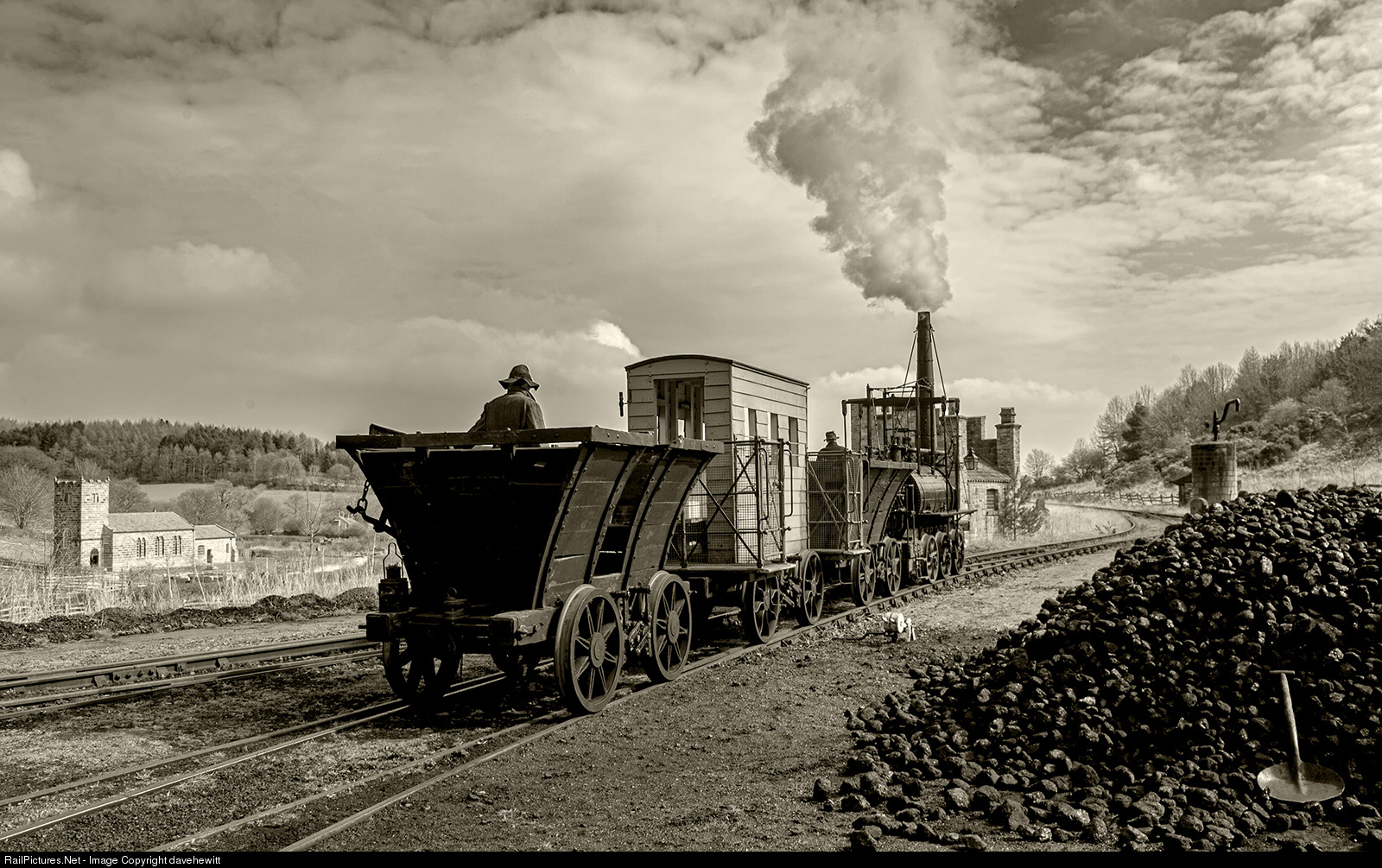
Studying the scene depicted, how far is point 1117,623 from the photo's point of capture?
7195 millimetres

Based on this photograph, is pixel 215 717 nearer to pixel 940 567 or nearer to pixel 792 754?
pixel 792 754

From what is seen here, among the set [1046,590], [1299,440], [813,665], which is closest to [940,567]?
[1046,590]

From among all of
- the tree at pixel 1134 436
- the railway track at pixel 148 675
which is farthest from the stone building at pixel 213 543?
the tree at pixel 1134 436

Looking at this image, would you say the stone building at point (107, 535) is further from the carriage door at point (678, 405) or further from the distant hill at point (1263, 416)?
the distant hill at point (1263, 416)

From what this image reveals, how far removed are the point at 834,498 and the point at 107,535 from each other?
45.6m

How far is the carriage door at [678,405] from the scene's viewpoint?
11727mm

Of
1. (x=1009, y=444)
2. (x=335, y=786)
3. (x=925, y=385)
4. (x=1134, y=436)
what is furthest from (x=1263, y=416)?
(x=335, y=786)

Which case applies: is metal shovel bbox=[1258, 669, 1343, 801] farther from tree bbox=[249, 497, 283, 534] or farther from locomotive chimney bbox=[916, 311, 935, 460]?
tree bbox=[249, 497, 283, 534]

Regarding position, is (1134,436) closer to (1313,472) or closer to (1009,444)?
(1313,472)

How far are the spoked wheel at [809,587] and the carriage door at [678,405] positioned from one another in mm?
2682

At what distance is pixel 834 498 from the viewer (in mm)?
14422

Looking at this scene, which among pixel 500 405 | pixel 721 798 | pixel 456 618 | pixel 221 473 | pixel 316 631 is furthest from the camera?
pixel 221 473

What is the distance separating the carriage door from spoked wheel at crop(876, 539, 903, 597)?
5.96m

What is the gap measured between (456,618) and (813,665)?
4.48 meters
